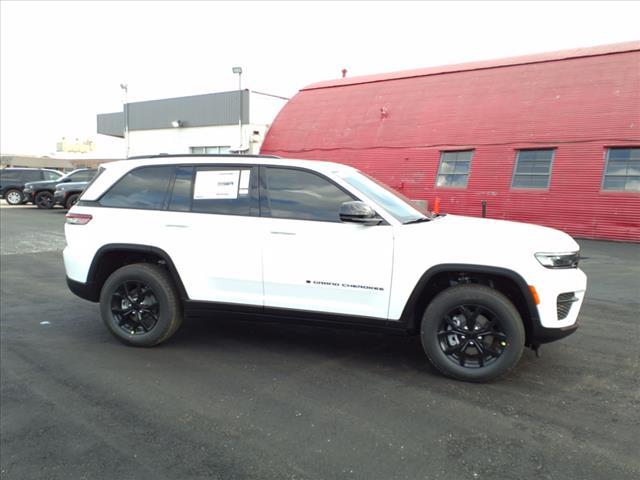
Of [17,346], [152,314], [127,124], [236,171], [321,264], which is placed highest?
[127,124]

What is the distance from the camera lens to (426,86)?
20.2m

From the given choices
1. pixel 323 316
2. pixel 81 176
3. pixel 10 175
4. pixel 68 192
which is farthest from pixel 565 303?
pixel 10 175

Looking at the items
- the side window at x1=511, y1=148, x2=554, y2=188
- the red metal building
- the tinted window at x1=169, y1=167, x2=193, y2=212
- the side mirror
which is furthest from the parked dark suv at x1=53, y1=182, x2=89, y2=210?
the side mirror

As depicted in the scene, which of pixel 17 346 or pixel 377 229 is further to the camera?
pixel 17 346

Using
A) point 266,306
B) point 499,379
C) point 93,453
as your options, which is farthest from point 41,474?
point 499,379

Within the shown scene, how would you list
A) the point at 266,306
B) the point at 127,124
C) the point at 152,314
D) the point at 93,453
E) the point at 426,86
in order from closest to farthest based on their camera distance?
the point at 93,453, the point at 266,306, the point at 152,314, the point at 426,86, the point at 127,124

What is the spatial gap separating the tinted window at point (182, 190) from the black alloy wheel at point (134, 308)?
33.4 inches

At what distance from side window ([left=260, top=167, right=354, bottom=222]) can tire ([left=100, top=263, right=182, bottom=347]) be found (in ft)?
4.04

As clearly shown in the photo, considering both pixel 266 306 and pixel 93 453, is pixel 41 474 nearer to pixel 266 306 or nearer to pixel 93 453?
pixel 93 453

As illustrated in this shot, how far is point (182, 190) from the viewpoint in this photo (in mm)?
4691

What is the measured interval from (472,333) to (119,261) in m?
3.47

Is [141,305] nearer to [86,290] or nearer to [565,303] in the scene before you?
[86,290]

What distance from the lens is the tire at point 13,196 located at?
969 inches

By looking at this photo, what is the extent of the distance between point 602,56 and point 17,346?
60.3ft
